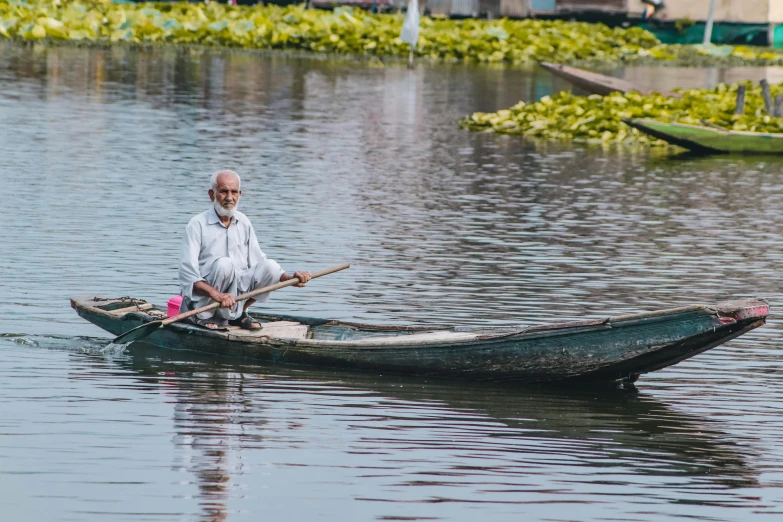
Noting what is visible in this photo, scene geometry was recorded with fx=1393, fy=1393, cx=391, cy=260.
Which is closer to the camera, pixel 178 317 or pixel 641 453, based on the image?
pixel 641 453

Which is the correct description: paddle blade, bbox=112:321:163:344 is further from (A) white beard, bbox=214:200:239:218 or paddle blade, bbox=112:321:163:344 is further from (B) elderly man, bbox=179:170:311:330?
(A) white beard, bbox=214:200:239:218

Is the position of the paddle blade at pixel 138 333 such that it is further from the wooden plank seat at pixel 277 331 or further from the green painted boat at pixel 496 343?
the wooden plank seat at pixel 277 331

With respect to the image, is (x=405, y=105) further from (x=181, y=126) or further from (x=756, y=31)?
(x=756, y=31)

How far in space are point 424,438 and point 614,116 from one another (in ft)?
65.7

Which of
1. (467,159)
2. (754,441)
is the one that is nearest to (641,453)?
(754,441)

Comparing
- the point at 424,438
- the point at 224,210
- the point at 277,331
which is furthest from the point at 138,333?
the point at 424,438

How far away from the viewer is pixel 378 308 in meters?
12.0

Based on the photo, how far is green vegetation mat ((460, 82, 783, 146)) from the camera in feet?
87.2

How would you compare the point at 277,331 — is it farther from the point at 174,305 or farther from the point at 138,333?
the point at 138,333

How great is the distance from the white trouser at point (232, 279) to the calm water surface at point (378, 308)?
0.45 m

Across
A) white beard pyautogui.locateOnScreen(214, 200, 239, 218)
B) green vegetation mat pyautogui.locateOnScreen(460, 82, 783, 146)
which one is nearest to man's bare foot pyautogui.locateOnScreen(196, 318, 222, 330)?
white beard pyautogui.locateOnScreen(214, 200, 239, 218)

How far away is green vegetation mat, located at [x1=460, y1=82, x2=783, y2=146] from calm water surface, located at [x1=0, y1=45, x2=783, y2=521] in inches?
30.3

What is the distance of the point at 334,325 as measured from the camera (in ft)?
33.9

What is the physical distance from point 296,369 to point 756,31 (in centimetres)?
4822
